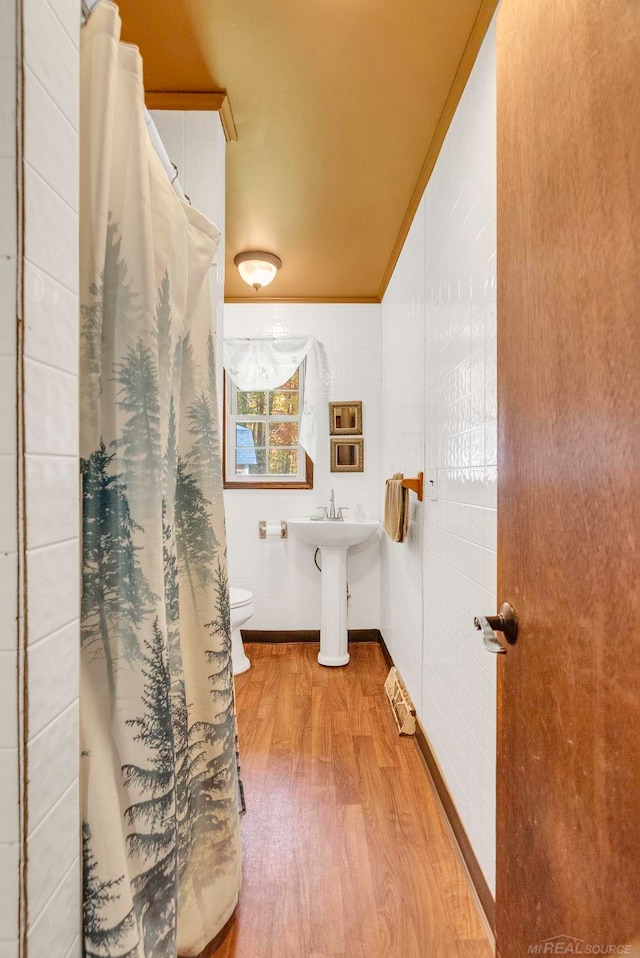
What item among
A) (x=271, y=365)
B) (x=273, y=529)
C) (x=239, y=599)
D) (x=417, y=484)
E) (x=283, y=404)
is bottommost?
(x=239, y=599)

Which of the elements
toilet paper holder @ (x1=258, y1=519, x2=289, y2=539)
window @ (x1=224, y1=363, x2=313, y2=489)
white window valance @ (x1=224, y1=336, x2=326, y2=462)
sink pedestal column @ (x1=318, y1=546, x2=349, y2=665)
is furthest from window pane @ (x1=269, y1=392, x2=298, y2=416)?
sink pedestal column @ (x1=318, y1=546, x2=349, y2=665)

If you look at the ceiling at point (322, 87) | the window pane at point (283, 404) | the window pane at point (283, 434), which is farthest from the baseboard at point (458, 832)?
the ceiling at point (322, 87)

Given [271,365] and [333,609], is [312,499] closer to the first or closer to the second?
[333,609]

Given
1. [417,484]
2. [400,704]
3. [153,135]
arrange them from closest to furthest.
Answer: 1. [153,135]
2. [417,484]
3. [400,704]

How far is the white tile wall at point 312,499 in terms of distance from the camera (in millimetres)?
3406

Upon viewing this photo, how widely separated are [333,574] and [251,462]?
103 centimetres

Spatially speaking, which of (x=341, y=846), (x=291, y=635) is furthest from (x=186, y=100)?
(x=291, y=635)

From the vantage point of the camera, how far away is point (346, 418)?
11.2 ft

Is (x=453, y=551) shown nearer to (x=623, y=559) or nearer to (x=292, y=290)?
(x=623, y=559)

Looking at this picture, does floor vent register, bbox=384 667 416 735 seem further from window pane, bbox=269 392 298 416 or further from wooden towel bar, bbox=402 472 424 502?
window pane, bbox=269 392 298 416

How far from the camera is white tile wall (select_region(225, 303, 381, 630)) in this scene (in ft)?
11.2

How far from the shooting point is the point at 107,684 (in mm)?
855

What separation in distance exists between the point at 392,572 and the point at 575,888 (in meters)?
2.36

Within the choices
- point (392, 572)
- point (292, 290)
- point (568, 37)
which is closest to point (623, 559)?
point (568, 37)
